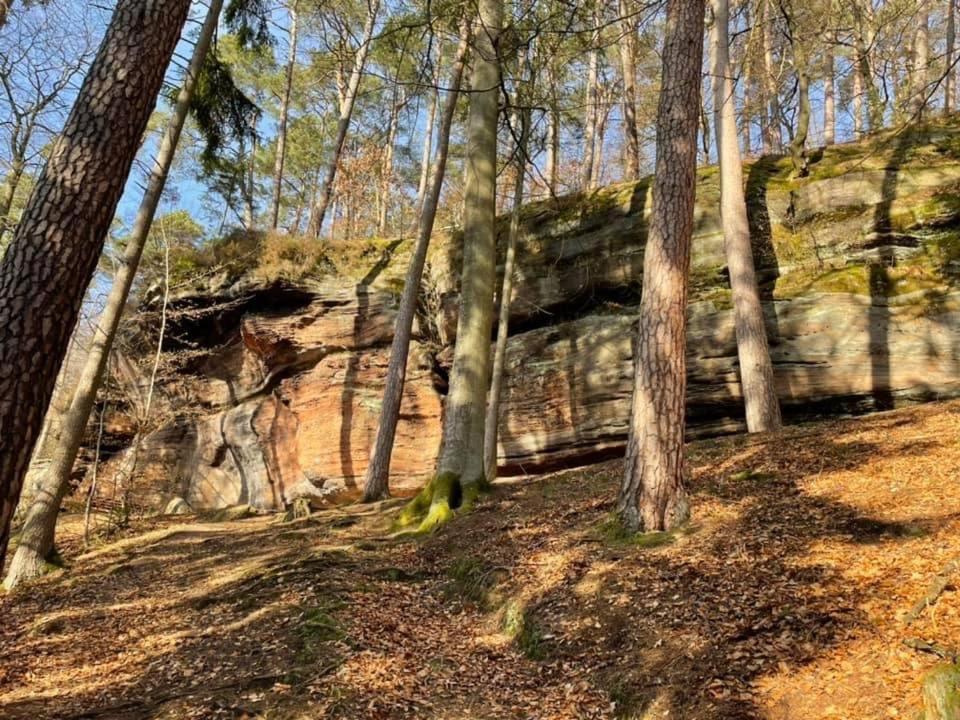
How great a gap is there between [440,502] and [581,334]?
649 centimetres

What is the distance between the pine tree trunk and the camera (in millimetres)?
9469

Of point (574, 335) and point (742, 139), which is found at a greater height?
point (742, 139)

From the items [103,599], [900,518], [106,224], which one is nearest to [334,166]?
[103,599]

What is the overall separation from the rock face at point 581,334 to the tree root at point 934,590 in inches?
276

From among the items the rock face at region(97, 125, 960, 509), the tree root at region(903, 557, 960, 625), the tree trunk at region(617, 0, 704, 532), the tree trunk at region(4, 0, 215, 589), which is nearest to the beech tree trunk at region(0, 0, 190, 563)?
the tree trunk at region(617, 0, 704, 532)

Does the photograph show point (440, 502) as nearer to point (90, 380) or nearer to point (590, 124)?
point (90, 380)

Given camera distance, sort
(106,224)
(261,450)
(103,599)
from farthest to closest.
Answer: (261,450), (103,599), (106,224)

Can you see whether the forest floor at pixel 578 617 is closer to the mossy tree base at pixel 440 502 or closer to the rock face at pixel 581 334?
the mossy tree base at pixel 440 502

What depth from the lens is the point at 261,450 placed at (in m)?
17.4

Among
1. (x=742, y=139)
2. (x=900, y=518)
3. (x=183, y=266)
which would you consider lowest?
(x=900, y=518)

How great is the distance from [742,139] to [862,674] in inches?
1004

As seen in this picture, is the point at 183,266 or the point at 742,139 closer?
the point at 183,266

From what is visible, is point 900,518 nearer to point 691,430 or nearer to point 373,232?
point 691,430

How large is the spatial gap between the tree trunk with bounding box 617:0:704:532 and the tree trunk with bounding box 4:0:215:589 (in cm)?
768
